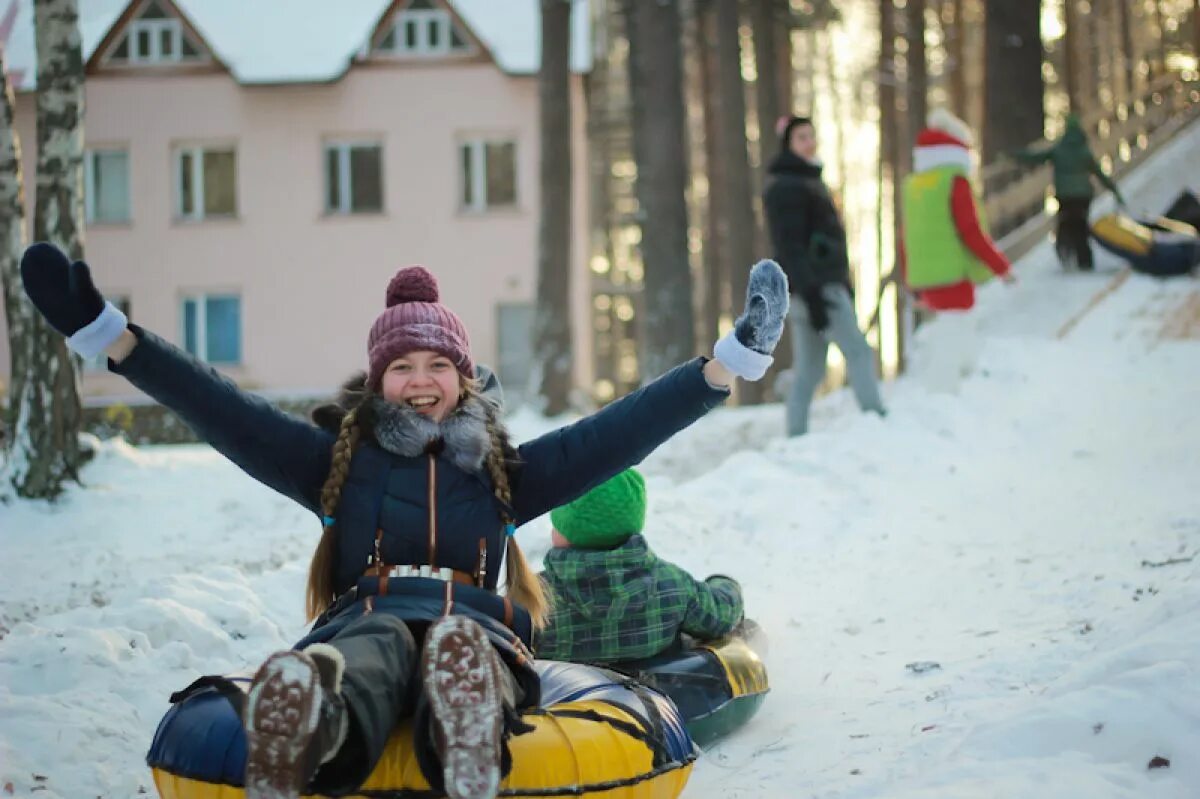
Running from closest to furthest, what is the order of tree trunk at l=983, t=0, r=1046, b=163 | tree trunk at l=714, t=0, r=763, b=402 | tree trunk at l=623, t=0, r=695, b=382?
tree trunk at l=623, t=0, r=695, b=382 < tree trunk at l=983, t=0, r=1046, b=163 < tree trunk at l=714, t=0, r=763, b=402

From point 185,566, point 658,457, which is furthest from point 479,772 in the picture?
point 658,457

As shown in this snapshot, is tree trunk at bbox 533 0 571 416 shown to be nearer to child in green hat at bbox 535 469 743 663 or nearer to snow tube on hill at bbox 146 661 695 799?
child in green hat at bbox 535 469 743 663

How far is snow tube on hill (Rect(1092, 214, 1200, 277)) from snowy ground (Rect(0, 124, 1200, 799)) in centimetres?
35

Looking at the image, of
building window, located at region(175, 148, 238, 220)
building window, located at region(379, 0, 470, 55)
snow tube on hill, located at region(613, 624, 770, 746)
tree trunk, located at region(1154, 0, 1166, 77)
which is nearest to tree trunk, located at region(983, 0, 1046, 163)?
building window, located at region(379, 0, 470, 55)

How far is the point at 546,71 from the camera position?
1717cm

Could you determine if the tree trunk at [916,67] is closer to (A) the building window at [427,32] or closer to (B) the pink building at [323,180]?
(B) the pink building at [323,180]

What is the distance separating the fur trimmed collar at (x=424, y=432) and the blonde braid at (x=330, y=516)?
50mm

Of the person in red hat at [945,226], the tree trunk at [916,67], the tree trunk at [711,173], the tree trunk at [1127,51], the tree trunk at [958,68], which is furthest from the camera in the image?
the tree trunk at [1127,51]

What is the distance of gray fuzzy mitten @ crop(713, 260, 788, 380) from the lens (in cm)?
395

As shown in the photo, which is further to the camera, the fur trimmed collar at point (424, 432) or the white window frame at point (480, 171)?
the white window frame at point (480, 171)

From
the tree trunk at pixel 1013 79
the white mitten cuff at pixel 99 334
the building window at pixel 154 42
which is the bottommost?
the white mitten cuff at pixel 99 334

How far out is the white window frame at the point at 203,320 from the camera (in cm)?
2444

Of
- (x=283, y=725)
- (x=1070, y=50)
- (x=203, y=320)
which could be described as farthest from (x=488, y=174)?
(x=283, y=725)

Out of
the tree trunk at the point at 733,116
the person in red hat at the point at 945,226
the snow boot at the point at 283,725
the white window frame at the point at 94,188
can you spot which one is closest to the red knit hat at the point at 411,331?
the snow boot at the point at 283,725
